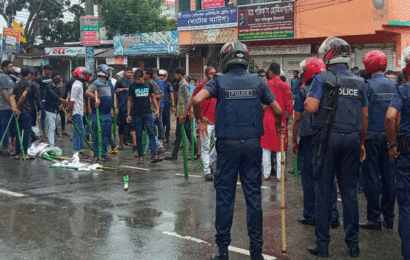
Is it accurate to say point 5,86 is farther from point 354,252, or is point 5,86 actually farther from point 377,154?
point 354,252

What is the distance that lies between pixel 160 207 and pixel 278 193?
192cm

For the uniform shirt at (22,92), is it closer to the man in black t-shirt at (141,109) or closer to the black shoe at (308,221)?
the man in black t-shirt at (141,109)

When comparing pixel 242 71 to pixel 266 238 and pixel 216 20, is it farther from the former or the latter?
pixel 216 20

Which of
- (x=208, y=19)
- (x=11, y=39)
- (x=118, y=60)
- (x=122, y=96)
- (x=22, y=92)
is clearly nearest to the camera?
(x=22, y=92)

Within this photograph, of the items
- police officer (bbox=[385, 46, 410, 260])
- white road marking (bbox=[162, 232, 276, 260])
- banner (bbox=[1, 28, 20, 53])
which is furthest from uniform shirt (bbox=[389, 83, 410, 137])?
banner (bbox=[1, 28, 20, 53])

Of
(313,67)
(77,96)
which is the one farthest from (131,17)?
(313,67)

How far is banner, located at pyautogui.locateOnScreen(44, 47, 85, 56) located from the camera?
107 feet

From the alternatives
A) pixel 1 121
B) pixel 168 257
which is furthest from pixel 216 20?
pixel 168 257

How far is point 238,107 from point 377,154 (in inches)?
86.5

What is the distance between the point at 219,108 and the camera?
501 centimetres

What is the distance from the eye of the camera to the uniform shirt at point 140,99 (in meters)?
10.6

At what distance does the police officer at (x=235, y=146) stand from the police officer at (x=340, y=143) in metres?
0.59

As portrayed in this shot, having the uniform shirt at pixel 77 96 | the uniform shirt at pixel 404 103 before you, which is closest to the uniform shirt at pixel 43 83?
the uniform shirt at pixel 77 96

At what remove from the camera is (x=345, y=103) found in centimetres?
503
